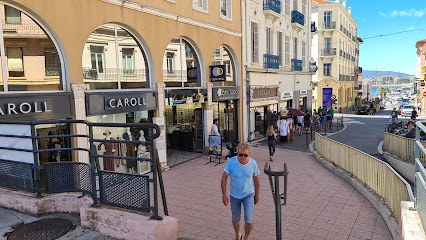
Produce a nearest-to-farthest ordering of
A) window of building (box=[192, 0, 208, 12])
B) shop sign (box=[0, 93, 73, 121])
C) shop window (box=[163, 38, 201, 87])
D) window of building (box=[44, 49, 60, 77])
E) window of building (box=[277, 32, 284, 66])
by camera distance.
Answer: shop sign (box=[0, 93, 73, 121]), window of building (box=[44, 49, 60, 77]), shop window (box=[163, 38, 201, 87]), window of building (box=[192, 0, 208, 12]), window of building (box=[277, 32, 284, 66])

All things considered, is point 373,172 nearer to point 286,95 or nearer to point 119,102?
point 119,102

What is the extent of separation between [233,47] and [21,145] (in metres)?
12.2

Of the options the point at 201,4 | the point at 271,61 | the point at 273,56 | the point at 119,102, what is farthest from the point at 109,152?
the point at 273,56

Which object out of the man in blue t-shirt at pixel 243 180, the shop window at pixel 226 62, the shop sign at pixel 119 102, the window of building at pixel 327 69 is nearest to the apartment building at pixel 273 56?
the shop window at pixel 226 62

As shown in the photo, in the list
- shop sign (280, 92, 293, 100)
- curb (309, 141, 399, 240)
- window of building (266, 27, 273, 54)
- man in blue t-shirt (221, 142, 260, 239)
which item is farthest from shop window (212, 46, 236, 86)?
Result: man in blue t-shirt (221, 142, 260, 239)

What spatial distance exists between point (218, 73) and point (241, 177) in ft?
30.8

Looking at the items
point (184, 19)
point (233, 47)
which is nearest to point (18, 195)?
point (184, 19)

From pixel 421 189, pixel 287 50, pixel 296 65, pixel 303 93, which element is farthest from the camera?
pixel 303 93

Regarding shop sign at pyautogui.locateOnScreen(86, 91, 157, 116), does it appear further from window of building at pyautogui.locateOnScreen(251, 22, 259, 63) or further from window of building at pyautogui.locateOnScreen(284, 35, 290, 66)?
window of building at pyautogui.locateOnScreen(284, 35, 290, 66)

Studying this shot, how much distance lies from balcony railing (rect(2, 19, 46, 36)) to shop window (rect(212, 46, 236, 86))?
313 inches

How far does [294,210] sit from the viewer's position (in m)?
6.81

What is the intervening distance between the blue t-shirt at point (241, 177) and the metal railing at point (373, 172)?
278 centimetres

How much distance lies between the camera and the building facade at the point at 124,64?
7305mm

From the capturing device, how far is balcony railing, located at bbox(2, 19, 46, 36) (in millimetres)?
7094
